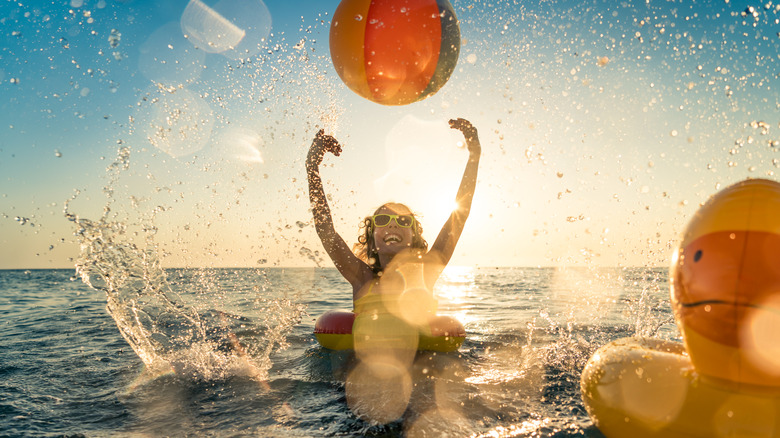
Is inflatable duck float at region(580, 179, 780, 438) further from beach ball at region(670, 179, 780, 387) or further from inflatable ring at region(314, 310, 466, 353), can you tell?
inflatable ring at region(314, 310, 466, 353)

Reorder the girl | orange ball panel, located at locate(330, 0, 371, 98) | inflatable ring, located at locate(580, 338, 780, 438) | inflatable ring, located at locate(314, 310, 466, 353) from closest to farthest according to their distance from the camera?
inflatable ring, located at locate(580, 338, 780, 438)
orange ball panel, located at locate(330, 0, 371, 98)
inflatable ring, located at locate(314, 310, 466, 353)
the girl

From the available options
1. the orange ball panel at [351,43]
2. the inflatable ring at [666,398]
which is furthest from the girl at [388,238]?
the inflatable ring at [666,398]

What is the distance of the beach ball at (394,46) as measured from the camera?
4.08 m

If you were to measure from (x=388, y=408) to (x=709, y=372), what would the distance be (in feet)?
6.81

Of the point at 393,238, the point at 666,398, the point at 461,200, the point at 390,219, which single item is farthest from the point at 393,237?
the point at 666,398

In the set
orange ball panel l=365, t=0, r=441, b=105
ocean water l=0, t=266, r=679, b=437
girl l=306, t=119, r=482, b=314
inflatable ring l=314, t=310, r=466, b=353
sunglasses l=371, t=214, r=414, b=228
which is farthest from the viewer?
sunglasses l=371, t=214, r=414, b=228

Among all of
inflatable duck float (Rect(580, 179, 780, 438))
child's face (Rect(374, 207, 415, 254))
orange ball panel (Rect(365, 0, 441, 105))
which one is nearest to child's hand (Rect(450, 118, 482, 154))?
orange ball panel (Rect(365, 0, 441, 105))

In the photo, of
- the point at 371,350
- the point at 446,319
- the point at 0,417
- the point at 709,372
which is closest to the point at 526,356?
the point at 446,319

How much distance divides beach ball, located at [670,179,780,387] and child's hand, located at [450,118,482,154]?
3.04 metres

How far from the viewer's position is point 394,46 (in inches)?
160

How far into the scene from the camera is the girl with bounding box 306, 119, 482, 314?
16.1 feet

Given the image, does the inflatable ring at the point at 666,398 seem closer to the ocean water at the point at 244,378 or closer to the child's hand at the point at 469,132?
the ocean water at the point at 244,378

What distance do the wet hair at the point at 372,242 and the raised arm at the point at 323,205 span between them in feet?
1.95

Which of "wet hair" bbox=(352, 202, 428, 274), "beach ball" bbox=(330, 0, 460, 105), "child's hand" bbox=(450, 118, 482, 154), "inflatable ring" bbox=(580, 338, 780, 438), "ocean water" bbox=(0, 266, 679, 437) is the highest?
"beach ball" bbox=(330, 0, 460, 105)
